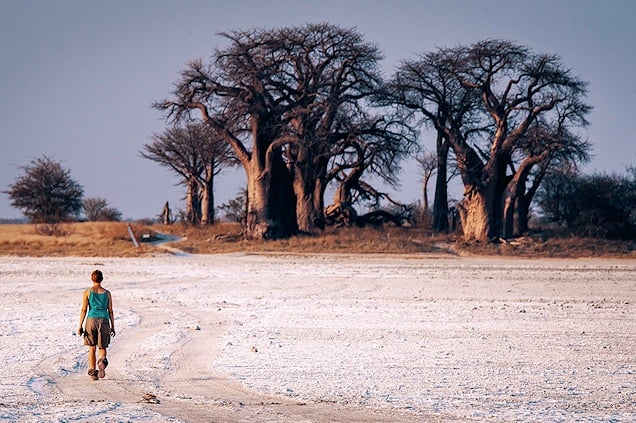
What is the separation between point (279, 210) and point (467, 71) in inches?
433

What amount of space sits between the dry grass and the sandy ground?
467 inches

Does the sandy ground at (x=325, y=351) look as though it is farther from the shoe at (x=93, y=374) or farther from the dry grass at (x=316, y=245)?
the dry grass at (x=316, y=245)

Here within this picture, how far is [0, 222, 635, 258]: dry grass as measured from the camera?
1517 inches

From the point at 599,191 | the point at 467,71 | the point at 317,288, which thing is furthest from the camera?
the point at 599,191

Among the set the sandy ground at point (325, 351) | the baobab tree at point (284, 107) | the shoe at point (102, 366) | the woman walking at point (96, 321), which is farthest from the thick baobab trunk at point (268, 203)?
the shoe at point (102, 366)

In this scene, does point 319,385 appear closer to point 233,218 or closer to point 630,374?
point 630,374

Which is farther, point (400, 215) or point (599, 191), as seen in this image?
point (400, 215)

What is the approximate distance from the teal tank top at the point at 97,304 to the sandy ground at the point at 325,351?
80cm

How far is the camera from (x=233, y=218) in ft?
183

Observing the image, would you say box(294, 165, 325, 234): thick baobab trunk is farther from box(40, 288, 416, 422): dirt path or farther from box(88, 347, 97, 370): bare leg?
box(88, 347, 97, 370): bare leg

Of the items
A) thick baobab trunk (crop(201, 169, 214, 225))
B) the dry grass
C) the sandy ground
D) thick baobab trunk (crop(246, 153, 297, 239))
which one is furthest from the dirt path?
thick baobab trunk (crop(201, 169, 214, 225))

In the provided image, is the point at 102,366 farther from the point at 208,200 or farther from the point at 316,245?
the point at 208,200

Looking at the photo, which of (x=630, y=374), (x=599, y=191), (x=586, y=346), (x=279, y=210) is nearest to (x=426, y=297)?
(x=586, y=346)

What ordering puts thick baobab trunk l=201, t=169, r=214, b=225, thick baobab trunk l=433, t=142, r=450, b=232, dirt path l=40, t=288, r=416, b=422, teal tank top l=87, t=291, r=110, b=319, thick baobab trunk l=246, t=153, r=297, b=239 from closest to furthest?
1. dirt path l=40, t=288, r=416, b=422
2. teal tank top l=87, t=291, r=110, b=319
3. thick baobab trunk l=246, t=153, r=297, b=239
4. thick baobab trunk l=433, t=142, r=450, b=232
5. thick baobab trunk l=201, t=169, r=214, b=225
